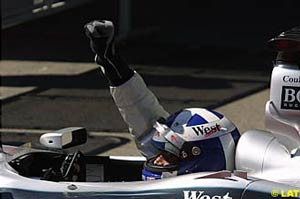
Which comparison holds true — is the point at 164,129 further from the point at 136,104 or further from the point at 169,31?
the point at 169,31

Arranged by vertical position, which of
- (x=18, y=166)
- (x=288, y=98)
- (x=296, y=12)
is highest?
(x=288, y=98)

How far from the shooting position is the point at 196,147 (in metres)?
4.33

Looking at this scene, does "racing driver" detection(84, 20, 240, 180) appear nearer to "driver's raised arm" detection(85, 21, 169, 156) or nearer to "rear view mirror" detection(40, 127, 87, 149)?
"driver's raised arm" detection(85, 21, 169, 156)

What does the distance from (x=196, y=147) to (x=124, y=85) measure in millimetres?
494

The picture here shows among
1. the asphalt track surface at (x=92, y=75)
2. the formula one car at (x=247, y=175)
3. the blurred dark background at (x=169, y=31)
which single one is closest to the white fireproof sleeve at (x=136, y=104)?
the formula one car at (x=247, y=175)

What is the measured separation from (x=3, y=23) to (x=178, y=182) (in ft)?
22.7

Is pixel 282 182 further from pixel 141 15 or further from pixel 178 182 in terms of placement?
pixel 141 15

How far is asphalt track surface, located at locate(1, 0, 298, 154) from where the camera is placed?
852 centimetres

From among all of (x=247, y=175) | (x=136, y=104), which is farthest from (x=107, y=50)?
(x=247, y=175)

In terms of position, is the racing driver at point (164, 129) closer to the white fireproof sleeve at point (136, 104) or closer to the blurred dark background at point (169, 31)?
the white fireproof sleeve at point (136, 104)

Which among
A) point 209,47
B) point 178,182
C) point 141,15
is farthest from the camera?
point 141,15

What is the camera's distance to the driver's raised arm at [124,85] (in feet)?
14.5

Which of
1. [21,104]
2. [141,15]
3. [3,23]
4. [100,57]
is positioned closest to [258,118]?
[21,104]

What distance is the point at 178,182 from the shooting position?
4066 millimetres
